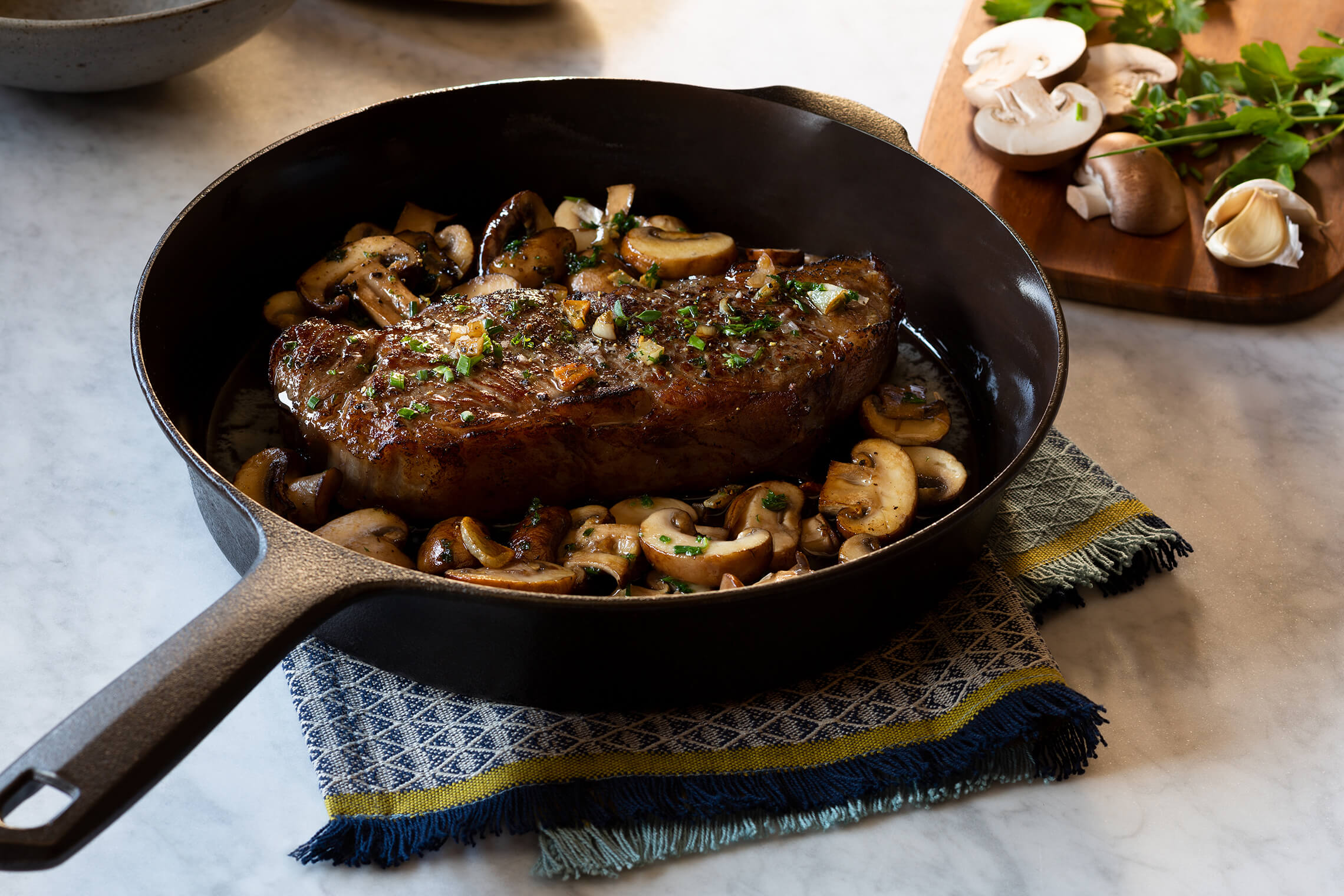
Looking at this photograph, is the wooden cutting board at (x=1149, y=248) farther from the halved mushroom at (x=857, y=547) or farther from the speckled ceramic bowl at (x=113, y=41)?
the speckled ceramic bowl at (x=113, y=41)

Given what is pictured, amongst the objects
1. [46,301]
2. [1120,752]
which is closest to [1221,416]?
[1120,752]

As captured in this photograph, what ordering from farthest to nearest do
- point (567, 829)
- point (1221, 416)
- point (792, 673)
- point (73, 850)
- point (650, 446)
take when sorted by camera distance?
point (1221, 416) → point (650, 446) → point (792, 673) → point (567, 829) → point (73, 850)

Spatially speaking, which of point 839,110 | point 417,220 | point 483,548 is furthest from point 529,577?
point 839,110

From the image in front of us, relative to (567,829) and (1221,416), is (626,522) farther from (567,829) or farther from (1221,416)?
(1221,416)

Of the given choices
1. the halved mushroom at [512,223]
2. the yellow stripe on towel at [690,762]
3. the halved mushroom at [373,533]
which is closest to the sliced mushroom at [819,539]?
the yellow stripe on towel at [690,762]

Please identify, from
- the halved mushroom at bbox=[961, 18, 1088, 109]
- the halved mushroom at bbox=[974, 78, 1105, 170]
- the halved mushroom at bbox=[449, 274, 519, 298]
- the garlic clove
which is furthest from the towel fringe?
the halved mushroom at bbox=[961, 18, 1088, 109]

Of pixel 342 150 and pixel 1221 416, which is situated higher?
pixel 342 150

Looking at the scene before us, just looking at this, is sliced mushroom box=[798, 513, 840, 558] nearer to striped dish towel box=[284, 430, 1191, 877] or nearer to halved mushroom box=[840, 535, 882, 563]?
halved mushroom box=[840, 535, 882, 563]
